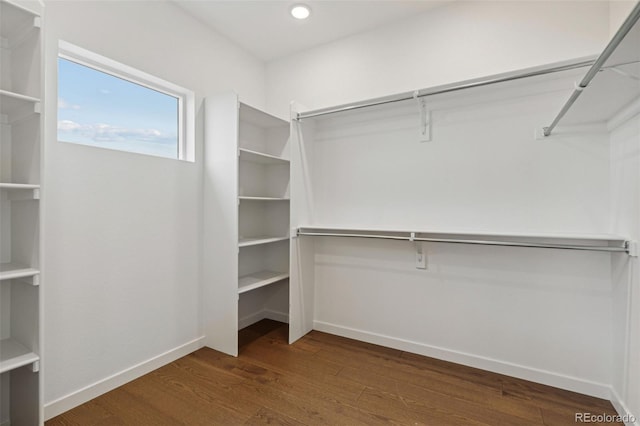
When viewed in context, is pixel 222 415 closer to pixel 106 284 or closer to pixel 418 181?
pixel 106 284

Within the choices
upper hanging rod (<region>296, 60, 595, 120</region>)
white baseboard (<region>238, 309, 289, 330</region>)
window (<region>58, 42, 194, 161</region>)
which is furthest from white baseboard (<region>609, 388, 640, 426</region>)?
window (<region>58, 42, 194, 161</region>)

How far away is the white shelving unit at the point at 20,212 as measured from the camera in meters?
1.37

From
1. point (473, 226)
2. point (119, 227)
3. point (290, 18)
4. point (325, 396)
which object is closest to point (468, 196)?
point (473, 226)

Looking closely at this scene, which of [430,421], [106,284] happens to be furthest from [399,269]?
[106,284]

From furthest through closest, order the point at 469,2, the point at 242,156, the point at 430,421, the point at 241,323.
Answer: the point at 241,323, the point at 242,156, the point at 469,2, the point at 430,421

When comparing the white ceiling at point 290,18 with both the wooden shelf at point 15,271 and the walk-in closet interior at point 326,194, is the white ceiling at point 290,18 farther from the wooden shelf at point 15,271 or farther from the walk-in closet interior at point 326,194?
the wooden shelf at point 15,271

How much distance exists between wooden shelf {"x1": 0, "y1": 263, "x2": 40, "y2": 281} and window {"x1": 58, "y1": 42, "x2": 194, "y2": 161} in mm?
789

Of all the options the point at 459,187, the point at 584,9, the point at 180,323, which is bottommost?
the point at 180,323

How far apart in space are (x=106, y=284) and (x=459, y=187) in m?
2.50

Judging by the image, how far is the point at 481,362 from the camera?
7.34 feet

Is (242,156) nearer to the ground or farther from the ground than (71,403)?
farther from the ground

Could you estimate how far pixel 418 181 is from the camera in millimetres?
2488

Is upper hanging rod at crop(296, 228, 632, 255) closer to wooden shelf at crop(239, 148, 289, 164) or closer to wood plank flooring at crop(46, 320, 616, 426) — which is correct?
wooden shelf at crop(239, 148, 289, 164)

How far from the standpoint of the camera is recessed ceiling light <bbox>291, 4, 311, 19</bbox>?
2.40 metres
